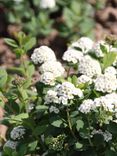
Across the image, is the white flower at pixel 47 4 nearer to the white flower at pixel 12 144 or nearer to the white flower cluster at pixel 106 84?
the white flower at pixel 12 144

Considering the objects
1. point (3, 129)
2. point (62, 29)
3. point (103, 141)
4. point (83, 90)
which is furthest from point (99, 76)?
point (62, 29)

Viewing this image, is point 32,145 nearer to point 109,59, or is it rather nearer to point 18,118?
point 18,118

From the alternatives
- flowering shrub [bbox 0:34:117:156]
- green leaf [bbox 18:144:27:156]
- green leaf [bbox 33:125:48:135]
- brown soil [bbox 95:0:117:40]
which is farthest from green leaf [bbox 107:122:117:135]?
brown soil [bbox 95:0:117:40]

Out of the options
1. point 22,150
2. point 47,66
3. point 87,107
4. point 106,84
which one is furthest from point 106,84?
point 22,150

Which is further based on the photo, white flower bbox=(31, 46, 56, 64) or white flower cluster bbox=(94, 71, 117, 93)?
white flower bbox=(31, 46, 56, 64)

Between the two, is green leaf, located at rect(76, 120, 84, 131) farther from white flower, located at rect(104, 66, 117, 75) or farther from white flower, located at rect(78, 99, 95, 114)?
white flower, located at rect(104, 66, 117, 75)
